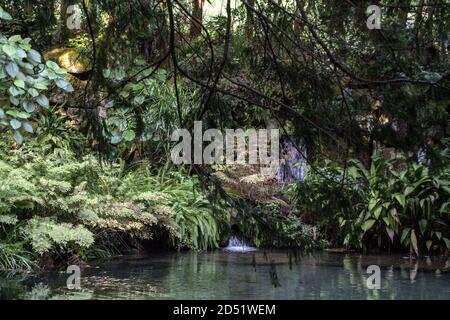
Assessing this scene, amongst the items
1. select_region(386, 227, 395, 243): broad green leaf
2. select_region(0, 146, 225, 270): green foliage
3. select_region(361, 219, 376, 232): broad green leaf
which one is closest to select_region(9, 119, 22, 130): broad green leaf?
select_region(0, 146, 225, 270): green foliage

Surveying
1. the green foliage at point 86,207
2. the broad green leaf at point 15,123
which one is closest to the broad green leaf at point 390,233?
the green foliage at point 86,207

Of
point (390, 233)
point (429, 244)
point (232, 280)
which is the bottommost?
point (232, 280)

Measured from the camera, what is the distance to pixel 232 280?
531cm

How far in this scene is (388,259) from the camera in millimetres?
6953

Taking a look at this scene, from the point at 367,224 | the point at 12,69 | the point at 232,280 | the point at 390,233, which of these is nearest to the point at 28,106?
the point at 12,69

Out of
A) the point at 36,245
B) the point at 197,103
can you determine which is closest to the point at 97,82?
the point at 197,103

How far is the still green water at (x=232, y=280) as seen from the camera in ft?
15.3

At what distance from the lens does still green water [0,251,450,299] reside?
466cm

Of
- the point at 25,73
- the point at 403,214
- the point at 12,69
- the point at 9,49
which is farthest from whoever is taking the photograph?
the point at 403,214

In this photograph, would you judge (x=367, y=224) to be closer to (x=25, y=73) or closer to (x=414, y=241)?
(x=414, y=241)

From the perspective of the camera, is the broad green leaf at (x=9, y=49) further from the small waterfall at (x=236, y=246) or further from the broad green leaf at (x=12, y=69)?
the small waterfall at (x=236, y=246)

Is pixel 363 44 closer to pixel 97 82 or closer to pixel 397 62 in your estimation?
pixel 397 62

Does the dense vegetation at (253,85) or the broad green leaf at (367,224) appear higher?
the dense vegetation at (253,85)
